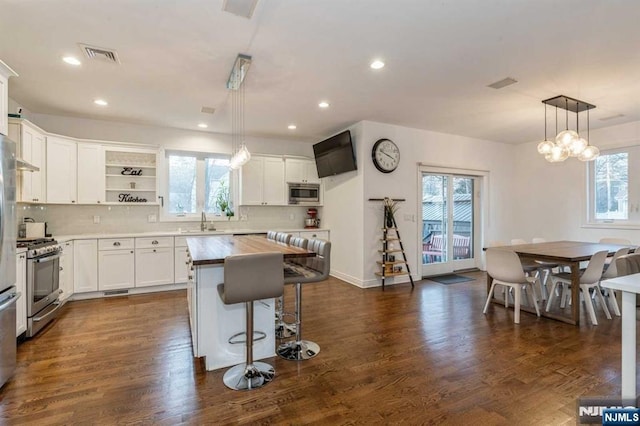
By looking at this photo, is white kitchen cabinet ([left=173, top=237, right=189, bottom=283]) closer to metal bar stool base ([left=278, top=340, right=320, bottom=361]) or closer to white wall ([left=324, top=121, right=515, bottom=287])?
white wall ([left=324, top=121, right=515, bottom=287])

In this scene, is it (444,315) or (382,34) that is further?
(444,315)

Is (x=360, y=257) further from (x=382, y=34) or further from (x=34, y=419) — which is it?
(x=34, y=419)

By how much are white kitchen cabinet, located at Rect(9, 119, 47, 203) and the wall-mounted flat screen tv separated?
423 centimetres

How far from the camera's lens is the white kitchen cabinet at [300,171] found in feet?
20.6

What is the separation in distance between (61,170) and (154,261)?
1.84 meters

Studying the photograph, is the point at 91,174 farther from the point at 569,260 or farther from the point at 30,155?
the point at 569,260

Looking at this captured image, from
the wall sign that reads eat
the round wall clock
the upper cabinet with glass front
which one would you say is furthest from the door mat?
the wall sign that reads eat

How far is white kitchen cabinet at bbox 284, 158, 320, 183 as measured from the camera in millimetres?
6285

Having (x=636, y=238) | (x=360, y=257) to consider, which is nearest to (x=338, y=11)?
(x=360, y=257)

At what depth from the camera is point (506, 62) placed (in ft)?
10.4

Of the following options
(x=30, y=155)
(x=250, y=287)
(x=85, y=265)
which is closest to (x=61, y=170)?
(x=30, y=155)

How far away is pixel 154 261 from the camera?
4918 millimetres

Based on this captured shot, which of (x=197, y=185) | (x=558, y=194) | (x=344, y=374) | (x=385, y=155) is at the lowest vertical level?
(x=344, y=374)

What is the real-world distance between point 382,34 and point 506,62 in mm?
1449
